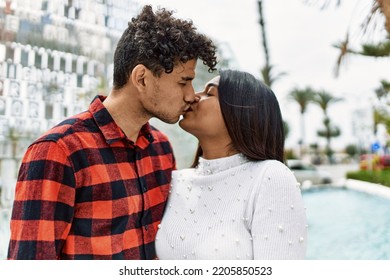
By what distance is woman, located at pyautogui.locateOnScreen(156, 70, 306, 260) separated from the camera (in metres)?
1.35

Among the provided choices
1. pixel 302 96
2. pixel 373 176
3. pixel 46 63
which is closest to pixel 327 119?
pixel 302 96

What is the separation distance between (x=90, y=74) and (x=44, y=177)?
3.20 metres

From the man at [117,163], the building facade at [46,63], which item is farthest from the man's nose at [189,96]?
the building facade at [46,63]

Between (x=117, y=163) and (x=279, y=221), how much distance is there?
0.58 meters

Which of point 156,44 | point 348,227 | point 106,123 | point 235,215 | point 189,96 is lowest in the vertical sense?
point 348,227

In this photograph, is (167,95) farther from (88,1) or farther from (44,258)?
(88,1)

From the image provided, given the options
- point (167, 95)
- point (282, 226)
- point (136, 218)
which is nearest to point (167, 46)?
point (167, 95)

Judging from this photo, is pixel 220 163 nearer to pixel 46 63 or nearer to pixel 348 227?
pixel 46 63

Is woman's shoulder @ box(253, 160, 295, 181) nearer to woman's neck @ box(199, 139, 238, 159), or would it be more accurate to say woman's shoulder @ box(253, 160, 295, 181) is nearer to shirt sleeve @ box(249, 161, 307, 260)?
shirt sleeve @ box(249, 161, 307, 260)

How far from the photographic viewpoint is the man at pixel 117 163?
124 cm

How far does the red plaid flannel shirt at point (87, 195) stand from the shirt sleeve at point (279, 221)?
41 cm

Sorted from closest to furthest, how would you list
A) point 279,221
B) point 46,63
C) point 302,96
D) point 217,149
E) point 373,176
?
point 279,221
point 217,149
point 46,63
point 373,176
point 302,96

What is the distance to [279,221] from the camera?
4.38 feet

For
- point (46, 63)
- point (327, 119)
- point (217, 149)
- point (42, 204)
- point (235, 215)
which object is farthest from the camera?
point (327, 119)
